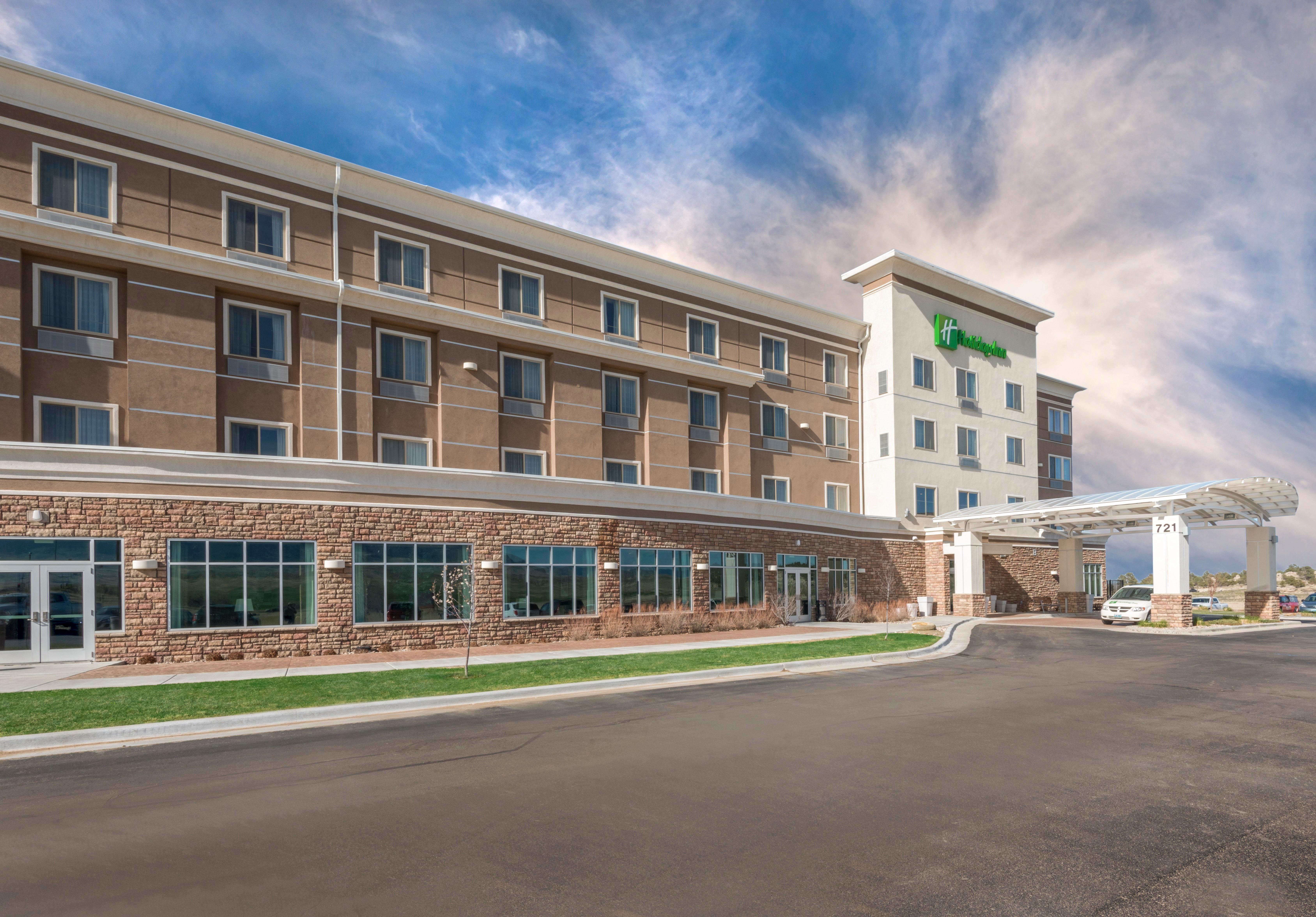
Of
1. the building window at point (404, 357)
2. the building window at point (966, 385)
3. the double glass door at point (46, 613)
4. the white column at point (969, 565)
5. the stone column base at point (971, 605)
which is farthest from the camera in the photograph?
the building window at point (966, 385)

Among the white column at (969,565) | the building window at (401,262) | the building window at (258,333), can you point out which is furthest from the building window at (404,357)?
the white column at (969,565)

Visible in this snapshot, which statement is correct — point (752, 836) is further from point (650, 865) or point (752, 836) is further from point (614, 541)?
point (614, 541)

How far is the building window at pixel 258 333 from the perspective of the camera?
78.0 ft

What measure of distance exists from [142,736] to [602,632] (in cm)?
1534

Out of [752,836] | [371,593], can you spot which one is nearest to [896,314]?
[371,593]

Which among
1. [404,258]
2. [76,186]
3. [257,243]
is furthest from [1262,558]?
[76,186]

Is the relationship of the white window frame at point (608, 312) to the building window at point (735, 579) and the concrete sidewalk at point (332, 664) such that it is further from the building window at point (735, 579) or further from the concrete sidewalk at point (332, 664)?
the concrete sidewalk at point (332, 664)

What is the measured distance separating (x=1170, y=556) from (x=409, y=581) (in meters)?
27.2

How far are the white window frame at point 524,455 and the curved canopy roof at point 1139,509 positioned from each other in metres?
20.2

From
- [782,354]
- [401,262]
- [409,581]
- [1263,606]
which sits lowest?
[1263,606]

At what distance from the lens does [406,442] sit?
26453mm

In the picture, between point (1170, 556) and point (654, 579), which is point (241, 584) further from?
point (1170, 556)

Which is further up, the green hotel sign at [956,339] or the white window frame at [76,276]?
the green hotel sign at [956,339]

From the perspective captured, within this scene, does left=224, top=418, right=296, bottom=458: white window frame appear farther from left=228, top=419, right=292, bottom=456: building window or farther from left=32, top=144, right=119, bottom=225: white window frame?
left=32, top=144, right=119, bottom=225: white window frame
